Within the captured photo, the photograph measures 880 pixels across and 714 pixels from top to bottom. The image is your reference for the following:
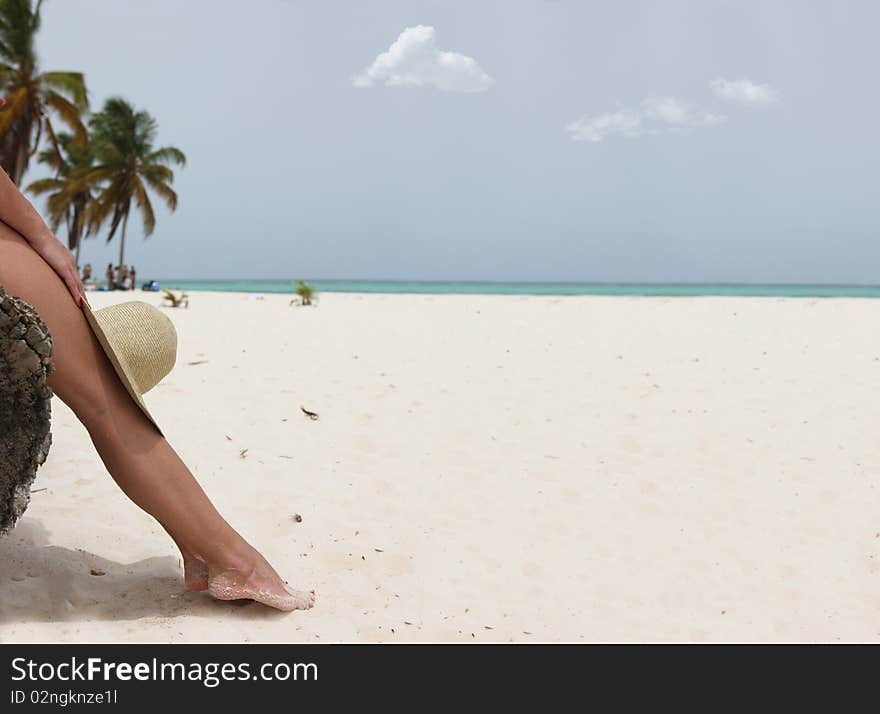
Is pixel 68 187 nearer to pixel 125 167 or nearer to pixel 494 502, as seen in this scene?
pixel 125 167

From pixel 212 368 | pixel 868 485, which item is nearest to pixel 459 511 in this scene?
pixel 868 485

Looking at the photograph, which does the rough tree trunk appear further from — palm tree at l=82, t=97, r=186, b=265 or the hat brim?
palm tree at l=82, t=97, r=186, b=265

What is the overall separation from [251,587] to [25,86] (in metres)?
27.4

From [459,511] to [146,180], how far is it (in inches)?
1328

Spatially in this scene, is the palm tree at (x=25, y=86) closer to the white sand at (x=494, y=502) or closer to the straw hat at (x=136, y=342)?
the white sand at (x=494, y=502)

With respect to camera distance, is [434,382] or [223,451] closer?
[223,451]

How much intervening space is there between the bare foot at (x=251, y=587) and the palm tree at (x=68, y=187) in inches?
1329

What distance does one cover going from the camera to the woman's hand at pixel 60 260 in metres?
2.41

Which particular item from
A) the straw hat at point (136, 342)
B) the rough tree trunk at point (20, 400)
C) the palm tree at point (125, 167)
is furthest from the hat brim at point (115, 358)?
the palm tree at point (125, 167)

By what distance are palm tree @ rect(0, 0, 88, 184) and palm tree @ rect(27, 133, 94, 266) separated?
716 centimetres

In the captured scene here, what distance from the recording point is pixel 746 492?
14.7ft

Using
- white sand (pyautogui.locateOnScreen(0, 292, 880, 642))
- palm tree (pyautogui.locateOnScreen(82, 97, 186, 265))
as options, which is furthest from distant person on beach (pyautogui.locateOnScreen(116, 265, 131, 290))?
white sand (pyautogui.locateOnScreen(0, 292, 880, 642))
